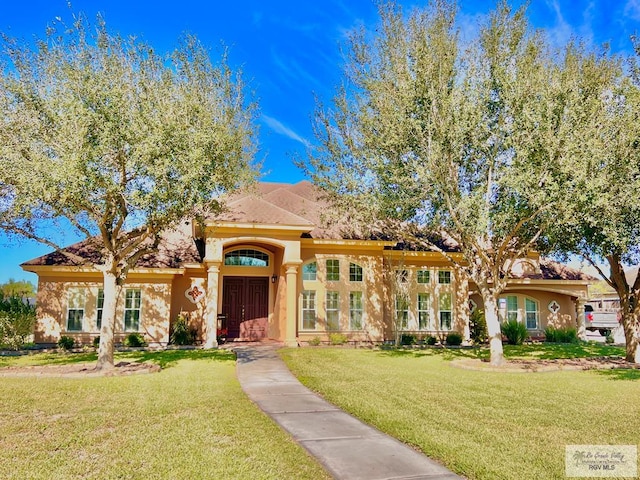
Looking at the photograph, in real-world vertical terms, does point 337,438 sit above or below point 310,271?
below

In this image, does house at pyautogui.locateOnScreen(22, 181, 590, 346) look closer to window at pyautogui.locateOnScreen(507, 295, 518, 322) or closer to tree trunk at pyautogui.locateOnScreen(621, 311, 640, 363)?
window at pyautogui.locateOnScreen(507, 295, 518, 322)

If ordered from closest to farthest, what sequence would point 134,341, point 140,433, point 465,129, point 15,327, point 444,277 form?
point 140,433 → point 465,129 → point 15,327 → point 134,341 → point 444,277

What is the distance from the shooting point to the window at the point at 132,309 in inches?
752

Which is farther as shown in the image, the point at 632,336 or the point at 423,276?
the point at 423,276

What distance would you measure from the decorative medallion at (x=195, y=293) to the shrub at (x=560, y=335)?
17.2 meters

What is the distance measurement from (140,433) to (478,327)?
1873 centimetres

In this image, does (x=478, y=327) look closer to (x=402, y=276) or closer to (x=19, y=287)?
(x=402, y=276)

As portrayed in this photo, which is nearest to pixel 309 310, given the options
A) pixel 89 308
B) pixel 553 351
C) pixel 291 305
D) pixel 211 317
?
pixel 291 305

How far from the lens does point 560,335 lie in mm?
23297

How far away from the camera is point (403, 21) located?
1448cm

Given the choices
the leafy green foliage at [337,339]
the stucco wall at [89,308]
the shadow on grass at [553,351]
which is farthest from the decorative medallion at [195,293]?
the shadow on grass at [553,351]

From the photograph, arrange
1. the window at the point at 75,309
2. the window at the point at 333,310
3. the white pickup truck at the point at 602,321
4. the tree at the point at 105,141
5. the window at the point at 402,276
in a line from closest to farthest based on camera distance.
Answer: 1. the tree at the point at 105,141
2. the window at the point at 75,309
3. the window at the point at 333,310
4. the window at the point at 402,276
5. the white pickup truck at the point at 602,321

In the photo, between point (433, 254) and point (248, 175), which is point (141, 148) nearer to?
point (248, 175)

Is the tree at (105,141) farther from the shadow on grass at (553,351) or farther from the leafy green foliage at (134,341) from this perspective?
the shadow on grass at (553,351)
